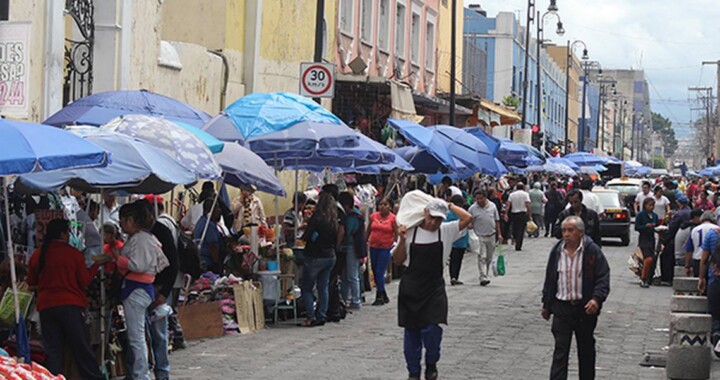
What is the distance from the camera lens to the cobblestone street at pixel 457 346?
41.9 feet

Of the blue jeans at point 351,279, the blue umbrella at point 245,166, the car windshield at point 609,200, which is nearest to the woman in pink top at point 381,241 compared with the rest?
the blue jeans at point 351,279

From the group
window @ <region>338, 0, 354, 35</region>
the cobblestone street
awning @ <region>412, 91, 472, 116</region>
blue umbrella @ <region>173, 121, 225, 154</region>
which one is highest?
window @ <region>338, 0, 354, 35</region>

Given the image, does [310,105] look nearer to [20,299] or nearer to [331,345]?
[331,345]

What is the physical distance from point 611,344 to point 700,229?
11.1ft

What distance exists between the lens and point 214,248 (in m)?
15.9

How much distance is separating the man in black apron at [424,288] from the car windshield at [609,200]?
80.4 ft

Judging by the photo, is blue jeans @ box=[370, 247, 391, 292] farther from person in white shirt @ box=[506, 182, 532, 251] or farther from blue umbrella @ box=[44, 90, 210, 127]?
person in white shirt @ box=[506, 182, 532, 251]

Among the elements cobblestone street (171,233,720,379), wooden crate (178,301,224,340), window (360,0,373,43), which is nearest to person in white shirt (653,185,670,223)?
cobblestone street (171,233,720,379)

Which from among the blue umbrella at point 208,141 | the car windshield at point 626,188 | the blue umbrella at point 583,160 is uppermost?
the blue umbrella at point 583,160

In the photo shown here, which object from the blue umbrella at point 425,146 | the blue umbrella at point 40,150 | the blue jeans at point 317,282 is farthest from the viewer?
the blue umbrella at point 425,146

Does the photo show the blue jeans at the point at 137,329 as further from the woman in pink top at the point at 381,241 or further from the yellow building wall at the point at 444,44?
the yellow building wall at the point at 444,44

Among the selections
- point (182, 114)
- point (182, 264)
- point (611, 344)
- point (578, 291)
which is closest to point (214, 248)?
point (182, 114)

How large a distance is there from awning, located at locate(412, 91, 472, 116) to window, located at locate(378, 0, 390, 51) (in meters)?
1.89

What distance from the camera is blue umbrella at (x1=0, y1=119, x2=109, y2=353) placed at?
8.79m
